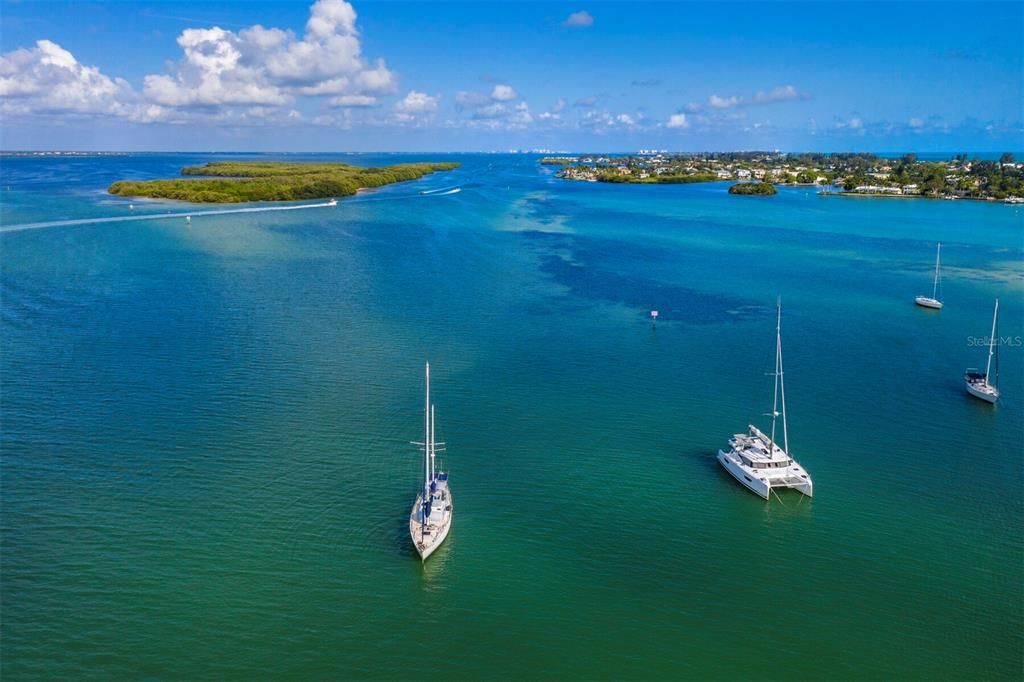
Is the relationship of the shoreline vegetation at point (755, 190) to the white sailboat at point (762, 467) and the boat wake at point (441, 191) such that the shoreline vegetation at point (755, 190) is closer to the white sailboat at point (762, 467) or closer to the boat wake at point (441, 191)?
the boat wake at point (441, 191)

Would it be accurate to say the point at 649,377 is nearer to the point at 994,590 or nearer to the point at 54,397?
the point at 994,590

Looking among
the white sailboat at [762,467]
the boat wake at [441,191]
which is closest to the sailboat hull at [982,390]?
the white sailboat at [762,467]

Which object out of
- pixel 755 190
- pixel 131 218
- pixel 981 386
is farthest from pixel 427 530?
pixel 755 190

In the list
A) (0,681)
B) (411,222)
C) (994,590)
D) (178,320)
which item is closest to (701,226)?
(411,222)

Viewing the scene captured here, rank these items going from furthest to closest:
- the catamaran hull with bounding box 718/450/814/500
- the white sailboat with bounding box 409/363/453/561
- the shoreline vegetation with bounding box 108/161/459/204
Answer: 1. the shoreline vegetation with bounding box 108/161/459/204
2. the catamaran hull with bounding box 718/450/814/500
3. the white sailboat with bounding box 409/363/453/561

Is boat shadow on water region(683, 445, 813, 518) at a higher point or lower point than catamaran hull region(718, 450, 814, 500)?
lower

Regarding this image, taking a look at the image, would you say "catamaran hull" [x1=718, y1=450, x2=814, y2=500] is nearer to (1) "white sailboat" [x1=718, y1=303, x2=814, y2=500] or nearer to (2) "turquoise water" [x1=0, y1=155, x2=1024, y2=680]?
(1) "white sailboat" [x1=718, y1=303, x2=814, y2=500]

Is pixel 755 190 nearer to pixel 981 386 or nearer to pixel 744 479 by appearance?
pixel 981 386

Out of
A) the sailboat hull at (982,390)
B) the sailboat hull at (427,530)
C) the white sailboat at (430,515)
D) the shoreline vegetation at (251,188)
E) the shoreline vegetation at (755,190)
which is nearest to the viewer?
the sailboat hull at (427,530)

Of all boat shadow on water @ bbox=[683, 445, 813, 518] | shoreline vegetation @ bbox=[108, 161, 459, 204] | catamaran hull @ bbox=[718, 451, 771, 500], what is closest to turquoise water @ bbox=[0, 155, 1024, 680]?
boat shadow on water @ bbox=[683, 445, 813, 518]
